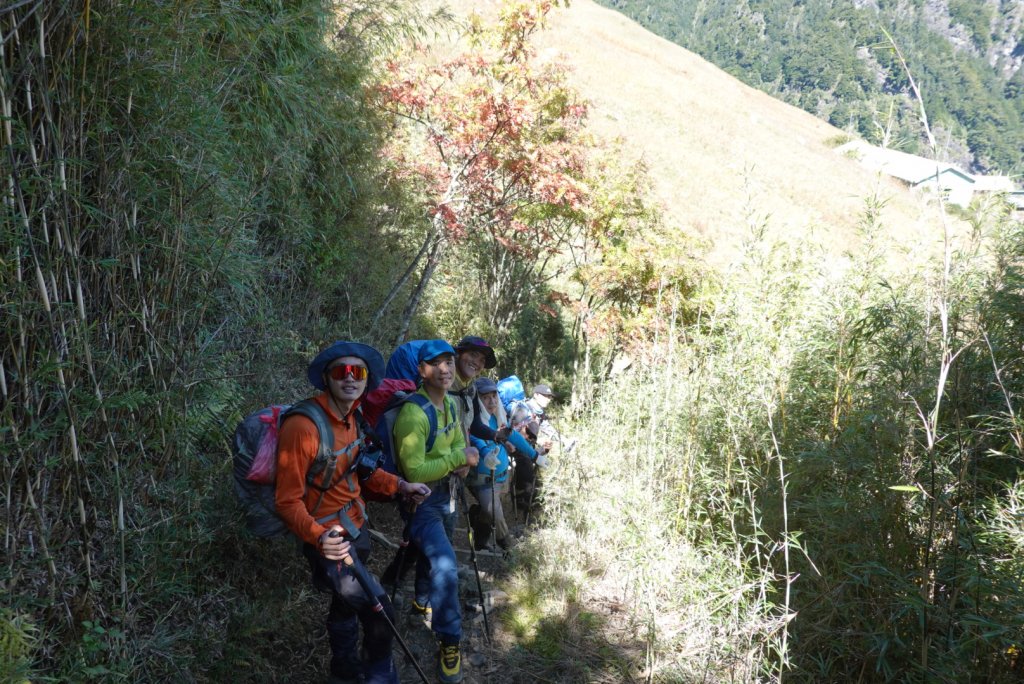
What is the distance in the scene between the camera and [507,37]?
7.53 meters

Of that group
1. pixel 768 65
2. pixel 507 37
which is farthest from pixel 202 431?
pixel 768 65

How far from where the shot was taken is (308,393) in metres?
4.78

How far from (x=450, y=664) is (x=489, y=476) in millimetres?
1497

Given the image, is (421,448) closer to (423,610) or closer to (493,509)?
(423,610)

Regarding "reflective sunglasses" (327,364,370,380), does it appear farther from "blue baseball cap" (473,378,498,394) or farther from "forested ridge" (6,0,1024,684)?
"blue baseball cap" (473,378,498,394)

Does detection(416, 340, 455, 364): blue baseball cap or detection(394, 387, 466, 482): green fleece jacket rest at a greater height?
detection(416, 340, 455, 364): blue baseball cap

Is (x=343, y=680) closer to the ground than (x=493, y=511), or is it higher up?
higher up

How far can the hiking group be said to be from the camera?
8.75 ft

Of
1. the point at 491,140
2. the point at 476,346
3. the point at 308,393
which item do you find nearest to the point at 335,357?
the point at 476,346

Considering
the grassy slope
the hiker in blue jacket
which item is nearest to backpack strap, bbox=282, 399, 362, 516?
the hiker in blue jacket

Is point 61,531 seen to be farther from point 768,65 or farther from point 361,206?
point 768,65

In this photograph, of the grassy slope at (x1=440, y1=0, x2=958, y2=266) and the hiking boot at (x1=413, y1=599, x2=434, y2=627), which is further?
the grassy slope at (x1=440, y1=0, x2=958, y2=266)

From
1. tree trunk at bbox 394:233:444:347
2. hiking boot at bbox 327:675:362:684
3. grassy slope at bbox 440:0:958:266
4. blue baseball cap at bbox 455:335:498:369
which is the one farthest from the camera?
grassy slope at bbox 440:0:958:266

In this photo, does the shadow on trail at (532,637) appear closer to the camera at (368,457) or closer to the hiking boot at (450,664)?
the hiking boot at (450,664)
